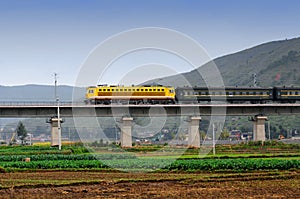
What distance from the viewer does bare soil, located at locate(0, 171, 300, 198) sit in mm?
24953

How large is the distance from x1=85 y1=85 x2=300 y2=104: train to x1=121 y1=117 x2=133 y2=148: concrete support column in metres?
3.46

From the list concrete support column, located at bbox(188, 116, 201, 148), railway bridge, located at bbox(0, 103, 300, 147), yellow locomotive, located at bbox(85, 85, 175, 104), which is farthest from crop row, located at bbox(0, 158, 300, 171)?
yellow locomotive, located at bbox(85, 85, 175, 104)

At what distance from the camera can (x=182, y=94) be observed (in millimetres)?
85625

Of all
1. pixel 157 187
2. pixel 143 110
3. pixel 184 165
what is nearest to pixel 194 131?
pixel 143 110

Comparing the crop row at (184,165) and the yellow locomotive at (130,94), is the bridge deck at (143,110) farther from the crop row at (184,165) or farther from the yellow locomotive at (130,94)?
the crop row at (184,165)

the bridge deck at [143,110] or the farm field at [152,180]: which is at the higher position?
the bridge deck at [143,110]

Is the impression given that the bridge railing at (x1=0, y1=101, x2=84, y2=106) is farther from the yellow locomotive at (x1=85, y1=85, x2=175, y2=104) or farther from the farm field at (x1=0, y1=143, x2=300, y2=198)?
the farm field at (x1=0, y1=143, x2=300, y2=198)

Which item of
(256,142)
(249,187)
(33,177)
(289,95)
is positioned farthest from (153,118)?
(249,187)

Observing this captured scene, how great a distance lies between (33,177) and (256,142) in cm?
5275

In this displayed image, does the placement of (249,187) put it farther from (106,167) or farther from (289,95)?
(289,95)

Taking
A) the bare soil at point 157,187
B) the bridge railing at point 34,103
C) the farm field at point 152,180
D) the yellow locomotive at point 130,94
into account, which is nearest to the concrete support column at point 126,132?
the yellow locomotive at point 130,94

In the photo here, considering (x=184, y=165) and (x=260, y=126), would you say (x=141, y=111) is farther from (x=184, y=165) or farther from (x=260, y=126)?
(x=184, y=165)

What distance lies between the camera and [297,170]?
124 ft

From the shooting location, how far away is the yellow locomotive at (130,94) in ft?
266
